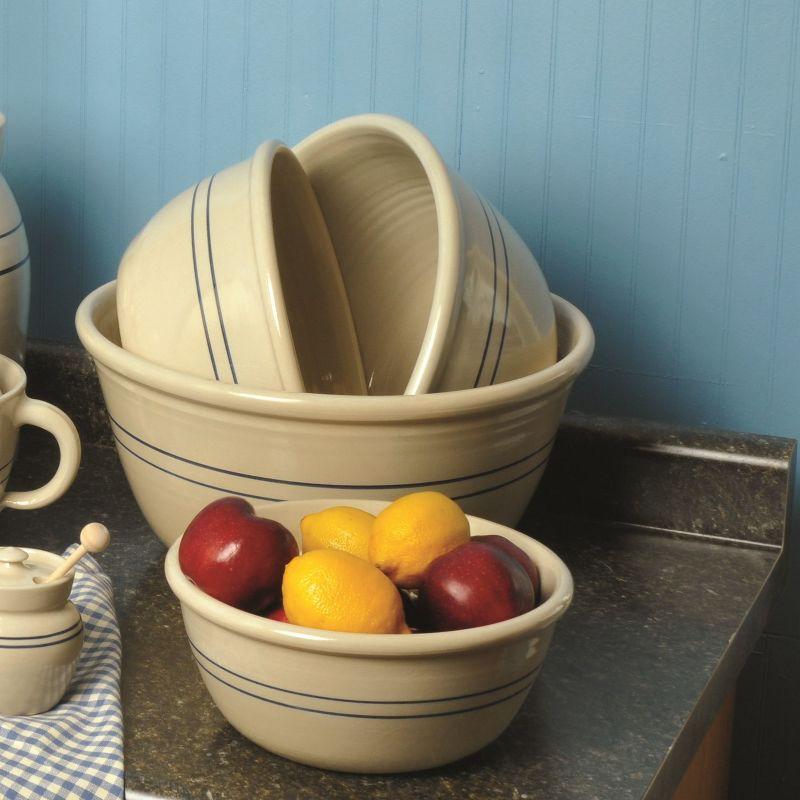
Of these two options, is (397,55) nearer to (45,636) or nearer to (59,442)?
(59,442)

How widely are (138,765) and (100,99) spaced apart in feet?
2.45


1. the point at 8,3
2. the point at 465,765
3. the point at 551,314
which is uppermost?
the point at 8,3

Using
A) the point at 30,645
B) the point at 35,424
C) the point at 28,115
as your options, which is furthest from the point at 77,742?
the point at 28,115

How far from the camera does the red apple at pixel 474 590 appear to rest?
624mm

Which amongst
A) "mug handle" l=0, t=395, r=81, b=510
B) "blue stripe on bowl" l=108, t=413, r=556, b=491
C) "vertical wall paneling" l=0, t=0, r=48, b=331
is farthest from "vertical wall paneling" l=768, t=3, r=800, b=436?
"vertical wall paneling" l=0, t=0, r=48, b=331

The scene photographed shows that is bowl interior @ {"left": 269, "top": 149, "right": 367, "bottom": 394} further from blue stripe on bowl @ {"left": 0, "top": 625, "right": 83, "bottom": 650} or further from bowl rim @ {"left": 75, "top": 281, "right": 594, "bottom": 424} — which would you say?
blue stripe on bowl @ {"left": 0, "top": 625, "right": 83, "bottom": 650}

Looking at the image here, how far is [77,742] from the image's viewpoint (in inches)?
26.2

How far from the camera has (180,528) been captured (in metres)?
0.86

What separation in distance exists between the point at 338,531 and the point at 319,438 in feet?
0.28

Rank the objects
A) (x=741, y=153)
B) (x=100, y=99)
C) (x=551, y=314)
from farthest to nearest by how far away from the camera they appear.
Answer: (x=100, y=99) → (x=741, y=153) → (x=551, y=314)

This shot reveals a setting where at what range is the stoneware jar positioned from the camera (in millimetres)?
662

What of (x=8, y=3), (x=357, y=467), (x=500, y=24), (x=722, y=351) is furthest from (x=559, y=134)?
(x=8, y=3)

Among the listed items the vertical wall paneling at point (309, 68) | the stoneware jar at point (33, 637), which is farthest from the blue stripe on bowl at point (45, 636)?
the vertical wall paneling at point (309, 68)

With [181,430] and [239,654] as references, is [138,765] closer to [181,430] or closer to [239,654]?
[239,654]
